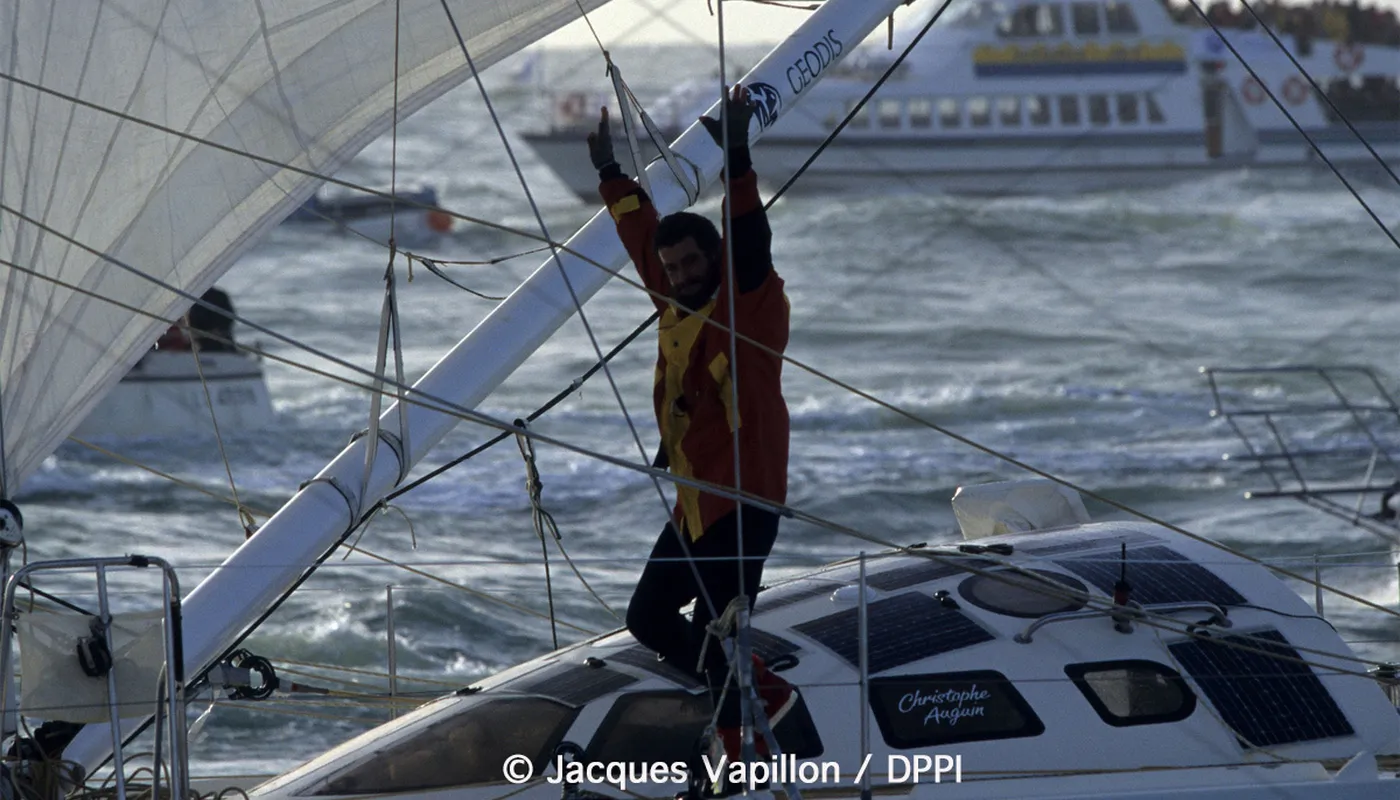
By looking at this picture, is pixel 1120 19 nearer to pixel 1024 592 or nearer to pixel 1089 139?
pixel 1089 139

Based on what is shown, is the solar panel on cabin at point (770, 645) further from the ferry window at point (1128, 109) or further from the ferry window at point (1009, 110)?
the ferry window at point (1128, 109)

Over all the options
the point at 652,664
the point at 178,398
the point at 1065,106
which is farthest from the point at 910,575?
the point at 1065,106

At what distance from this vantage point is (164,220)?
15.3 feet

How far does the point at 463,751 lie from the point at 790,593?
1.05 m

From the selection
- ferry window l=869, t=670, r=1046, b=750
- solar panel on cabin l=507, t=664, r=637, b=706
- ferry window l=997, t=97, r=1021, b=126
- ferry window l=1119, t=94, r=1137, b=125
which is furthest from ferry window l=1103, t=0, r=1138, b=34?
solar panel on cabin l=507, t=664, r=637, b=706

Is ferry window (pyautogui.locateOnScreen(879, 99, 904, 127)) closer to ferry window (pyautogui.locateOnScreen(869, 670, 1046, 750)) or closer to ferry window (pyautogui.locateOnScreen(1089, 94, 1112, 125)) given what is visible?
ferry window (pyautogui.locateOnScreen(1089, 94, 1112, 125))

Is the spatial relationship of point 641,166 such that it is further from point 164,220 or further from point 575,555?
point 575,555

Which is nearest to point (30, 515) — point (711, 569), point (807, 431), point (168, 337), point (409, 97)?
point (168, 337)

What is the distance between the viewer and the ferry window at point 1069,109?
3781 centimetres

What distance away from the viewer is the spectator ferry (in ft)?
120

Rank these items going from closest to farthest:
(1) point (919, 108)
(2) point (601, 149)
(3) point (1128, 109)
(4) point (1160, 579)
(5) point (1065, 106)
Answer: (2) point (601, 149)
(4) point (1160, 579)
(1) point (919, 108)
(5) point (1065, 106)
(3) point (1128, 109)

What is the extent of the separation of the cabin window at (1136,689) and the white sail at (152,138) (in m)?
2.37

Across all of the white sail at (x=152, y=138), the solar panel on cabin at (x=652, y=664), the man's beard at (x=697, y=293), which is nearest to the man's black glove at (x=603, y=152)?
the man's beard at (x=697, y=293)

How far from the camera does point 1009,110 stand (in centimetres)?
3741
